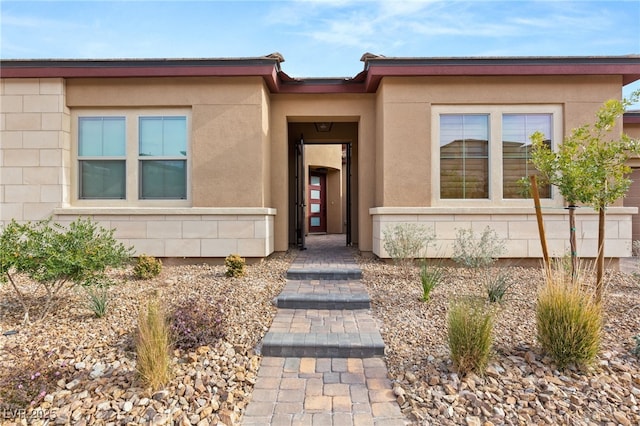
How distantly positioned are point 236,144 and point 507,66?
16.7 feet

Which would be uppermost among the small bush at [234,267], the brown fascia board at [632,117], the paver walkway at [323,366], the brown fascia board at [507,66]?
the brown fascia board at [507,66]

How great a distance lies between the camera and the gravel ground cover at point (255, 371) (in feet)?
7.57

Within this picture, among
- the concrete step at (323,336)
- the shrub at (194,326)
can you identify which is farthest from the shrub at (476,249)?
the shrub at (194,326)

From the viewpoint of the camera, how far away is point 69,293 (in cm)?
442

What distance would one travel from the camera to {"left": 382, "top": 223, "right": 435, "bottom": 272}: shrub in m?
5.52

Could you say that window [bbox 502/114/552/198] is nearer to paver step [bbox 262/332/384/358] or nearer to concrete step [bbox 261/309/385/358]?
concrete step [bbox 261/309/385/358]

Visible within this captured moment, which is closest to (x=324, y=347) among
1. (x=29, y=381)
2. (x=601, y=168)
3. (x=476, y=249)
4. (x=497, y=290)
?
(x=29, y=381)

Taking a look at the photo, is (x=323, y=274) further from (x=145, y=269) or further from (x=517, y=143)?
(x=517, y=143)

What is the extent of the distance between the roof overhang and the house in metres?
0.02

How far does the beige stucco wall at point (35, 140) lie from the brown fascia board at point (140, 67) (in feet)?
0.67

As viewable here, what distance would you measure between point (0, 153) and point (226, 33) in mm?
4906

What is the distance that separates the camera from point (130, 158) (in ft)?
20.9

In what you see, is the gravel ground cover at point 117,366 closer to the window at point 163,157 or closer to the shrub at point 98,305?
the shrub at point 98,305

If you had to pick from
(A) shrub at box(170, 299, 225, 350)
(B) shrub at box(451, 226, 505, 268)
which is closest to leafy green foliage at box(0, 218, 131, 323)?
(A) shrub at box(170, 299, 225, 350)
